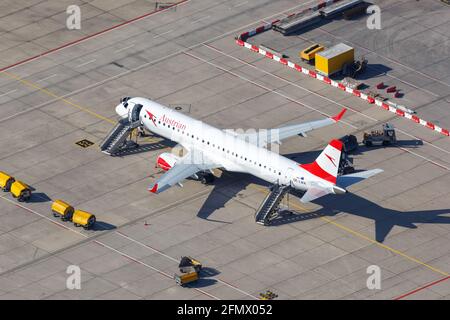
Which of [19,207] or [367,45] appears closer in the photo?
[19,207]

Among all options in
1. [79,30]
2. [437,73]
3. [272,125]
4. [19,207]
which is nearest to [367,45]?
[437,73]

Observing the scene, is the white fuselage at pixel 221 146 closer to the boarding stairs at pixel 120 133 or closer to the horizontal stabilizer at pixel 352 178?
the boarding stairs at pixel 120 133

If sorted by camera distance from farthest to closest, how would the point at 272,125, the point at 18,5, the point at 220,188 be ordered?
the point at 18,5 → the point at 272,125 → the point at 220,188

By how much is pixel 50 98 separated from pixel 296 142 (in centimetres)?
2961

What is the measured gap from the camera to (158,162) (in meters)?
147

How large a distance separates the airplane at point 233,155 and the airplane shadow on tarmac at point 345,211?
85.4 inches

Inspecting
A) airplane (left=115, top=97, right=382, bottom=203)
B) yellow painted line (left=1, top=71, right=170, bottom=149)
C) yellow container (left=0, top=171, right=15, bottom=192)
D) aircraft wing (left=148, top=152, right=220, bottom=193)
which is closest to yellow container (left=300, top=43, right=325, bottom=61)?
airplane (left=115, top=97, right=382, bottom=203)

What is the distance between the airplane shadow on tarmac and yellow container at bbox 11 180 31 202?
1752 cm

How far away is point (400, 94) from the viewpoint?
162750 mm

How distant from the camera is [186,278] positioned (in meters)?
Answer: 130

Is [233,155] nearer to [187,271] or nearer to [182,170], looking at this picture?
[182,170]

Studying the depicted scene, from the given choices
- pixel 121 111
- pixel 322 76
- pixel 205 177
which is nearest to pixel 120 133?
pixel 121 111
